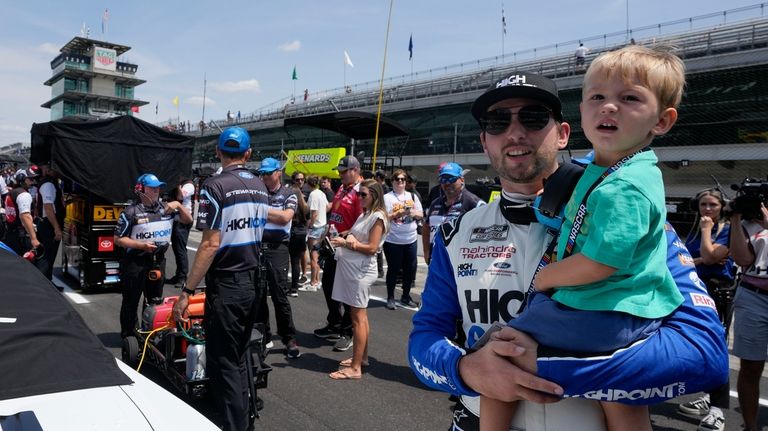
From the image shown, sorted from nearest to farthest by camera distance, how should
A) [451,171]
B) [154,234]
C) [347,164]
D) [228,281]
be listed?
[228,281] → [154,234] → [451,171] → [347,164]

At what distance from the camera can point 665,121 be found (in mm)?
1453

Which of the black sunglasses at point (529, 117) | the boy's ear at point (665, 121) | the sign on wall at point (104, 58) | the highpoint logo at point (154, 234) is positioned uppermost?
the sign on wall at point (104, 58)

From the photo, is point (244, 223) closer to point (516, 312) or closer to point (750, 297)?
point (516, 312)

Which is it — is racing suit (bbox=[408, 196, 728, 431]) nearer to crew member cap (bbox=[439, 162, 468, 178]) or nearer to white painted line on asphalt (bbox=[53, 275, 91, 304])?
crew member cap (bbox=[439, 162, 468, 178])

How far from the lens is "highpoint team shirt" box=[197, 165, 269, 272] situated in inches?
141

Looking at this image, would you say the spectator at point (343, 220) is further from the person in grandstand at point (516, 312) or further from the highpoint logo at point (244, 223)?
the person in grandstand at point (516, 312)

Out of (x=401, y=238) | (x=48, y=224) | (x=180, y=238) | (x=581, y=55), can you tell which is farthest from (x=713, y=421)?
(x=581, y=55)

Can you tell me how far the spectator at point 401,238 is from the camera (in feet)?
26.6

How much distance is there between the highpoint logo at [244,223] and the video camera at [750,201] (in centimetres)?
368

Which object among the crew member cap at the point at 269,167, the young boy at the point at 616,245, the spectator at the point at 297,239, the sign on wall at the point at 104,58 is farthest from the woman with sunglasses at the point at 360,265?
the sign on wall at the point at 104,58

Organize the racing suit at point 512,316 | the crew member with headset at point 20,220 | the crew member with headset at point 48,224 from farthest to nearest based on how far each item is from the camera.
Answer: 1. the crew member with headset at point 48,224
2. the crew member with headset at point 20,220
3. the racing suit at point 512,316

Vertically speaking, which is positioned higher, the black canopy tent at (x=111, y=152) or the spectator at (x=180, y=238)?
the black canopy tent at (x=111, y=152)

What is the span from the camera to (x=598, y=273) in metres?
1.24

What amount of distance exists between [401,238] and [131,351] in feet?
14.0
